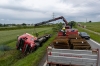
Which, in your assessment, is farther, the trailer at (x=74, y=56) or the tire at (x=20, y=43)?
the tire at (x=20, y=43)

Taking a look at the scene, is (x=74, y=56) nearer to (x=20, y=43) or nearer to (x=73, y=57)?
(x=73, y=57)

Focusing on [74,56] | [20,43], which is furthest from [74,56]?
[20,43]

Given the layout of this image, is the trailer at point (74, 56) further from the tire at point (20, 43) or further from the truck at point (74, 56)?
the tire at point (20, 43)

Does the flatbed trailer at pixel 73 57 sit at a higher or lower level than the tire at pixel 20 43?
higher

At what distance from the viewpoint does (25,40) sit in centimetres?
2134

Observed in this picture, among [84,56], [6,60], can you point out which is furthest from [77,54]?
[6,60]

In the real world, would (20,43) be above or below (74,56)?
below

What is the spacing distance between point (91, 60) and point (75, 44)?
5.03 feet

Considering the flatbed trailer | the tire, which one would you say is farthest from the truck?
the tire

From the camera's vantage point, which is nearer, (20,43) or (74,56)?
(74,56)

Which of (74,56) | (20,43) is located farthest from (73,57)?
(20,43)

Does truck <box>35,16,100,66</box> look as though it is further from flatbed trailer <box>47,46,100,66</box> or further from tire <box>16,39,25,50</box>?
tire <box>16,39,25,50</box>

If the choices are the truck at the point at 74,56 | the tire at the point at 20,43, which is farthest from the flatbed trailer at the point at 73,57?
the tire at the point at 20,43

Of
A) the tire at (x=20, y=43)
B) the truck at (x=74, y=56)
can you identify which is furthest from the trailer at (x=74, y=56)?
the tire at (x=20, y=43)
